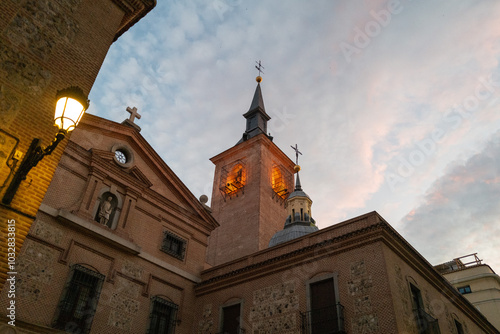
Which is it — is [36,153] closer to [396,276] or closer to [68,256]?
[68,256]

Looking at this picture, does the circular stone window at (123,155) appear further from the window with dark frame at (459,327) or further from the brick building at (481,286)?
the brick building at (481,286)

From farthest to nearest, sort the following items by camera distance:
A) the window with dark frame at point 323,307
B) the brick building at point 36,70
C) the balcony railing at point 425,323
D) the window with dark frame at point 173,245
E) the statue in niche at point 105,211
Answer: the window with dark frame at point 173,245, the statue in niche at point 105,211, the balcony railing at point 425,323, the window with dark frame at point 323,307, the brick building at point 36,70

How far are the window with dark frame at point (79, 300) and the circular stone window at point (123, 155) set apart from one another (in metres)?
5.32

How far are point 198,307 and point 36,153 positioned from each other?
1486 centimetres

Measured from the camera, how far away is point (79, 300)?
48.1 feet

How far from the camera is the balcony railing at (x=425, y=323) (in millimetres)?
14648

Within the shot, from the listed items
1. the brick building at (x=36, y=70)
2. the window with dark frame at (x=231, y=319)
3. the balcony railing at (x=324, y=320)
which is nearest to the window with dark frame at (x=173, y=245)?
the window with dark frame at (x=231, y=319)

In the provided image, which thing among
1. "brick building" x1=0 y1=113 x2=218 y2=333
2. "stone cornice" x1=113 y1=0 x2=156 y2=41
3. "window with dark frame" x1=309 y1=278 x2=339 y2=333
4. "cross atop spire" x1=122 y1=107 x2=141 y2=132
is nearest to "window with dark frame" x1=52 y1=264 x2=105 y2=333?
"brick building" x1=0 y1=113 x2=218 y2=333

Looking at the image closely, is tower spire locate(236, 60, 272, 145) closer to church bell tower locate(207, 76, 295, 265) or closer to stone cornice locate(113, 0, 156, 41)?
church bell tower locate(207, 76, 295, 265)

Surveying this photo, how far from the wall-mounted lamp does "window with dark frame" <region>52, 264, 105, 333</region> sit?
31.5 feet

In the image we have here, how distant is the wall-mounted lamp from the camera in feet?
19.2

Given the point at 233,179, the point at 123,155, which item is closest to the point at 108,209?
the point at 123,155

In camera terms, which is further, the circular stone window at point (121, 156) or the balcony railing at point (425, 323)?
the circular stone window at point (121, 156)

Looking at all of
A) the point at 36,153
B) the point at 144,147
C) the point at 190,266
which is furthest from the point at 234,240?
the point at 36,153
